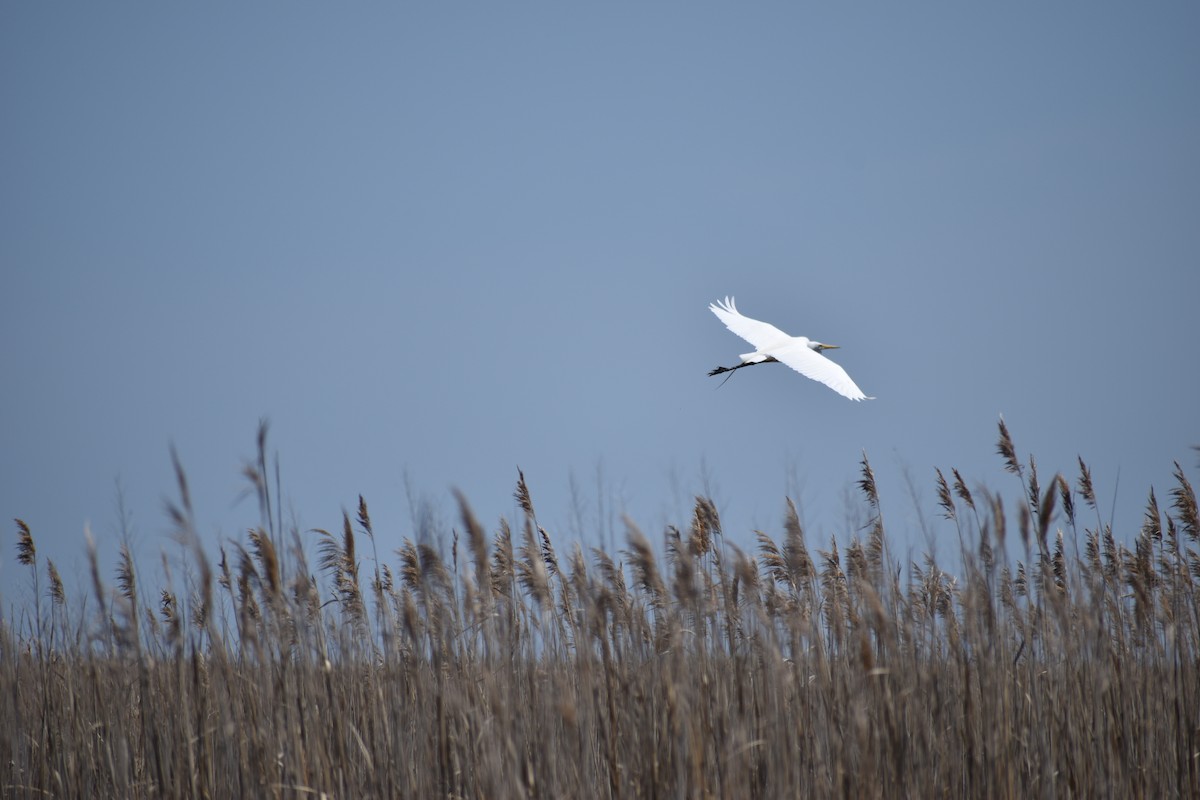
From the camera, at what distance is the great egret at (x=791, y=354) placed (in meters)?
7.31

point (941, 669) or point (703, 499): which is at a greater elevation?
point (703, 499)

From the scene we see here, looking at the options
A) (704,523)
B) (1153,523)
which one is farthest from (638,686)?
(1153,523)

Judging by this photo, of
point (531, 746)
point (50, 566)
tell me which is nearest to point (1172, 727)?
point (531, 746)

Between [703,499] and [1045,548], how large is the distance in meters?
1.53

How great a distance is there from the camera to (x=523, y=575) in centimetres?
452

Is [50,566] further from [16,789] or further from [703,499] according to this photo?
[703,499]

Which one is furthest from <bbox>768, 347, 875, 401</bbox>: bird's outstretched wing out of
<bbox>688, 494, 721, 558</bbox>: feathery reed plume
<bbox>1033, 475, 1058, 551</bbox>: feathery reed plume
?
<bbox>1033, 475, 1058, 551</bbox>: feathery reed plume

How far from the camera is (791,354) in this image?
7887mm

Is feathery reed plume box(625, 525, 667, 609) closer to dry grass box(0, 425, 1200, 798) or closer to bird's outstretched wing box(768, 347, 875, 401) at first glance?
dry grass box(0, 425, 1200, 798)

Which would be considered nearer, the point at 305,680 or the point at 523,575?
the point at 305,680

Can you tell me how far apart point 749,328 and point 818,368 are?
1405mm

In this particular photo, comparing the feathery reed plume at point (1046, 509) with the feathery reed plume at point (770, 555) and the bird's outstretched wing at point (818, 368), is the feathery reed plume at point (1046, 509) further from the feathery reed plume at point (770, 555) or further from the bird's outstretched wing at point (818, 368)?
the bird's outstretched wing at point (818, 368)

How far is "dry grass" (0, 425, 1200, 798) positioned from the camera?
3104mm

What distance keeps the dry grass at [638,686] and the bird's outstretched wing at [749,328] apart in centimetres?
316
